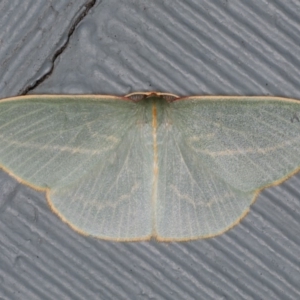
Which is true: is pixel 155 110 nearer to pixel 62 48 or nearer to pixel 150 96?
pixel 150 96

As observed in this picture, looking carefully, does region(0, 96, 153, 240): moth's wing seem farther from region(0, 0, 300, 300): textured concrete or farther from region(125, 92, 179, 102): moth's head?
region(0, 0, 300, 300): textured concrete

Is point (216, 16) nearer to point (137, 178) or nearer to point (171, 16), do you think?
point (171, 16)

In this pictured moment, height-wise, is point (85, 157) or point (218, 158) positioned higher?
point (218, 158)

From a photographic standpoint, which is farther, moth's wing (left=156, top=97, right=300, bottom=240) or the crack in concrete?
the crack in concrete

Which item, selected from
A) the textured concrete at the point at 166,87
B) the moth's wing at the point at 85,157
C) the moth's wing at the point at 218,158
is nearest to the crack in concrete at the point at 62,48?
the textured concrete at the point at 166,87

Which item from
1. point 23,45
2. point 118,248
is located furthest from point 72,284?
point 23,45

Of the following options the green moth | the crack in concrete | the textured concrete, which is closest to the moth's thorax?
the green moth

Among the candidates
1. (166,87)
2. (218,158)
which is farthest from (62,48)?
(218,158)
